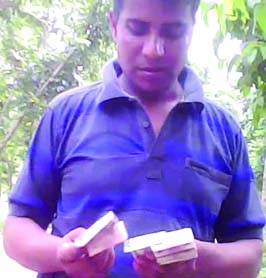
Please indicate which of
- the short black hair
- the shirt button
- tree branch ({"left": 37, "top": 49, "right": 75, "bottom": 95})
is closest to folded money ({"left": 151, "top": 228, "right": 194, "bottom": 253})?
the shirt button

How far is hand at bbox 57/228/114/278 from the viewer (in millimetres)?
682

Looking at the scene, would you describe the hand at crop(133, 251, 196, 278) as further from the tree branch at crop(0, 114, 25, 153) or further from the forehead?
the tree branch at crop(0, 114, 25, 153)

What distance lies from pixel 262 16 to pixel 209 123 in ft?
0.79

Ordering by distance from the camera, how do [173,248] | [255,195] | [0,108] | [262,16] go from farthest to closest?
[0,108] → [262,16] → [255,195] → [173,248]

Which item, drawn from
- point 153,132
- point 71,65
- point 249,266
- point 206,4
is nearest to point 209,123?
point 153,132

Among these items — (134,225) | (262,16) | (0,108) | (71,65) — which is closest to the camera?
(134,225)

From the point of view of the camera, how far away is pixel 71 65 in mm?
3100

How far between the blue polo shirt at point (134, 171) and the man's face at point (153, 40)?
4cm

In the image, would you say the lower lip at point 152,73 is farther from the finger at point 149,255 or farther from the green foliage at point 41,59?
the green foliage at point 41,59

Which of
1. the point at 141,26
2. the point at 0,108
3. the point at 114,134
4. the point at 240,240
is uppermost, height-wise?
the point at 141,26

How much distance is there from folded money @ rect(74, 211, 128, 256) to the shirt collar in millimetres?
251

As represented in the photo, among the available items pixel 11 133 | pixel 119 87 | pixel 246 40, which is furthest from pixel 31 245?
pixel 11 133

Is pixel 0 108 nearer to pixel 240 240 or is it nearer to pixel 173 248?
pixel 240 240

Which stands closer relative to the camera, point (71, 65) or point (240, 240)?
point (240, 240)
